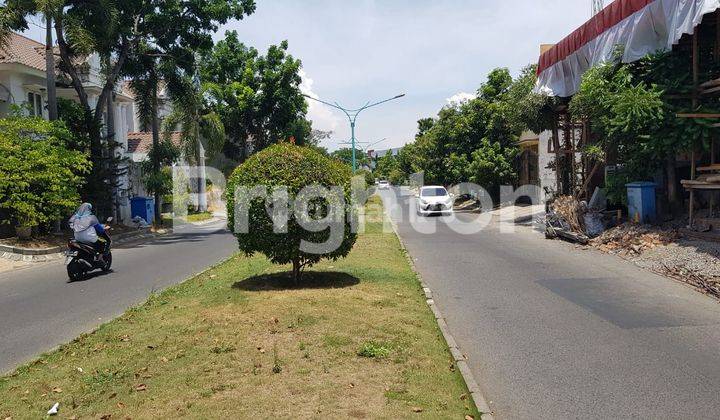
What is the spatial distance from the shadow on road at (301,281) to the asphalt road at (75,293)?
5.95 ft

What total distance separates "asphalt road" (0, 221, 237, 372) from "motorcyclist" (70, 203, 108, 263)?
0.69 meters

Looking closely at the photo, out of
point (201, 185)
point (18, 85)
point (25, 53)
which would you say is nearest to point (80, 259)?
point (18, 85)

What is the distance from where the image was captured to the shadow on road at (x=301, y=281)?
8969 mm

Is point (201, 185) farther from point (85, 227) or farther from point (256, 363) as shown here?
point (256, 363)

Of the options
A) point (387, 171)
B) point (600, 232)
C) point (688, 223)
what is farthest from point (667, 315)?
point (387, 171)

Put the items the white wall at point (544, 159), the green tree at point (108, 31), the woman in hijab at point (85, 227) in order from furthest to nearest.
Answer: the white wall at point (544, 159) < the green tree at point (108, 31) < the woman in hijab at point (85, 227)

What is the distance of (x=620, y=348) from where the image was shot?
6.37m

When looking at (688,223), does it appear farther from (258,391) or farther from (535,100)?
(258,391)

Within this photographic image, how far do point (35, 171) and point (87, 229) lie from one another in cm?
623

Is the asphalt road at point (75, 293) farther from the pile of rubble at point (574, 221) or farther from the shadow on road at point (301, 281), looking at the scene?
the pile of rubble at point (574, 221)

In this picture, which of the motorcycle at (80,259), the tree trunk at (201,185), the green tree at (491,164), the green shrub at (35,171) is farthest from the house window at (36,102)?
the green tree at (491,164)

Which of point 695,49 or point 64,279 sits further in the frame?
point 695,49

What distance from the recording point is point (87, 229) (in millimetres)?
11969

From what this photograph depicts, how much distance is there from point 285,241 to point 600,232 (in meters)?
10.2
